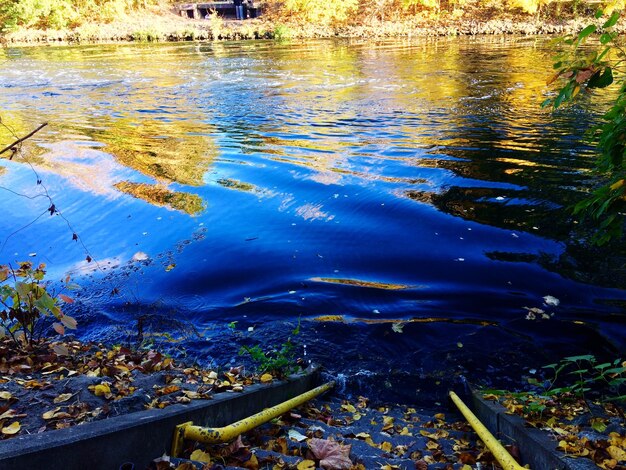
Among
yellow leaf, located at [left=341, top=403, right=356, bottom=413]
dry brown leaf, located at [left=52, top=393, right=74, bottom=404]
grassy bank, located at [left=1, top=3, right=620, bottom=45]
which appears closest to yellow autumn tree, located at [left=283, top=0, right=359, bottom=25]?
grassy bank, located at [left=1, top=3, right=620, bottom=45]

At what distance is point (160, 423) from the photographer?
256cm

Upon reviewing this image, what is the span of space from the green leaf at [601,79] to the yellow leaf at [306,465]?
8.68ft

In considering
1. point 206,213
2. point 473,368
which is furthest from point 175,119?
A: point 473,368

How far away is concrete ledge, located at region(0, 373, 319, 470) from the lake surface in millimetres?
2269

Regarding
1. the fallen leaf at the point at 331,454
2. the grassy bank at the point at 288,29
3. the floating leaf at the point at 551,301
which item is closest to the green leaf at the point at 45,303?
the fallen leaf at the point at 331,454

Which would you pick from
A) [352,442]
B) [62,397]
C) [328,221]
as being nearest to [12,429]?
[62,397]

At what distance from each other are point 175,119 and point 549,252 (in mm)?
11964

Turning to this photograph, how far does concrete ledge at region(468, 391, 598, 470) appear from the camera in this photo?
251 cm

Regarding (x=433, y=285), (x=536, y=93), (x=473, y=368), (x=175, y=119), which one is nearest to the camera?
(x=473, y=368)

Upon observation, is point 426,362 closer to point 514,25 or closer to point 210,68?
point 210,68

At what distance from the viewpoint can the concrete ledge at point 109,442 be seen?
201 cm

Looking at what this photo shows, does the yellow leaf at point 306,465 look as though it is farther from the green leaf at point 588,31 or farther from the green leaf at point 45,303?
the green leaf at point 588,31

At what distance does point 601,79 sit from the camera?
10.0ft

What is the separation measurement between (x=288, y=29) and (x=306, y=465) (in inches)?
1643
